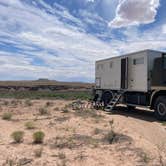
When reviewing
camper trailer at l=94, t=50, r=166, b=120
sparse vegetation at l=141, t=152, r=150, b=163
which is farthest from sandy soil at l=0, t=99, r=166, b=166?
camper trailer at l=94, t=50, r=166, b=120

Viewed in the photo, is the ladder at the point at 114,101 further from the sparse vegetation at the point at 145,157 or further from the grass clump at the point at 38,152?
the grass clump at the point at 38,152

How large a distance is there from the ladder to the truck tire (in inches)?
147

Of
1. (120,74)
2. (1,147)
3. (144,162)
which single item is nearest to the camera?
(144,162)

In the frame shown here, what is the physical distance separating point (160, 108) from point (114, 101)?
464cm

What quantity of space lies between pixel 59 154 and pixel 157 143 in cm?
366

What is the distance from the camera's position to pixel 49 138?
10172mm

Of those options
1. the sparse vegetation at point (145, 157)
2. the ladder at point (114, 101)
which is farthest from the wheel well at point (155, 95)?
the sparse vegetation at point (145, 157)

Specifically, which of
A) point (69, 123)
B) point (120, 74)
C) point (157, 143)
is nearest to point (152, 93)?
point (120, 74)

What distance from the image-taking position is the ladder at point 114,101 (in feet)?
61.2

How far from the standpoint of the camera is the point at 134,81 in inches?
677

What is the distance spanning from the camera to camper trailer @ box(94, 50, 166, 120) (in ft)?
49.3

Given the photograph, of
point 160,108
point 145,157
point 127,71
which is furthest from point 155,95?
point 145,157

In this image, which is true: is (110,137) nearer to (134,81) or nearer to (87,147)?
(87,147)

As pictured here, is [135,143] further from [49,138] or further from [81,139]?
[49,138]
